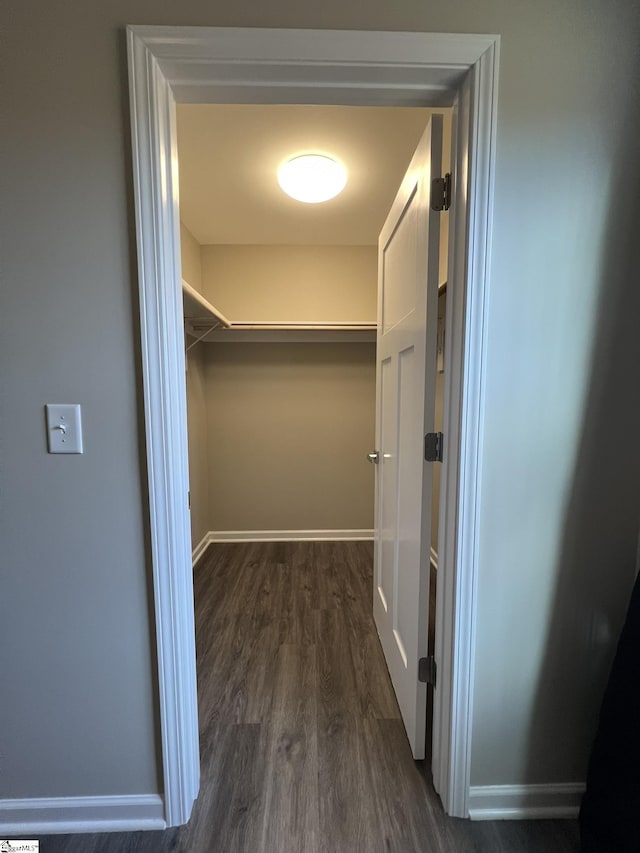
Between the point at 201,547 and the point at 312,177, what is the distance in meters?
2.62

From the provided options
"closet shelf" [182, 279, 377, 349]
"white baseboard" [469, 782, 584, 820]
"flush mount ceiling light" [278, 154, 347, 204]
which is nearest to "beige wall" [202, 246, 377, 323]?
"closet shelf" [182, 279, 377, 349]

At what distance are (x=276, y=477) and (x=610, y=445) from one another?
8.04 feet

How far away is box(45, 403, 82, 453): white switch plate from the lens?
1.00 m

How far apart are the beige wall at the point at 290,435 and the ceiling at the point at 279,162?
874mm

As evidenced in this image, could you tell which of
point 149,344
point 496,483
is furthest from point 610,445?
point 149,344

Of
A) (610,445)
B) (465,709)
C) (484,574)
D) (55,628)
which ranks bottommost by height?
(465,709)

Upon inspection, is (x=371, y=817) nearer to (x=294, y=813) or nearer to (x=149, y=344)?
(x=294, y=813)

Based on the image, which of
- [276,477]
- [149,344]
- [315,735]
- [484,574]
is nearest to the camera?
[149,344]

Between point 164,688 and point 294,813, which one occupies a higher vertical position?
point 164,688

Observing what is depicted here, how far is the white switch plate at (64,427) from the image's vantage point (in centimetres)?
100

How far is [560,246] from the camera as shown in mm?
994

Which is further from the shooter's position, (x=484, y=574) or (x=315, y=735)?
(x=315, y=735)

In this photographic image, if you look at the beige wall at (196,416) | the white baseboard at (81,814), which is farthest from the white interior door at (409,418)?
the beige wall at (196,416)

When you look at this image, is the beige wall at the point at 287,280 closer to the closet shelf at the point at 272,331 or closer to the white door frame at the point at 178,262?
the closet shelf at the point at 272,331
